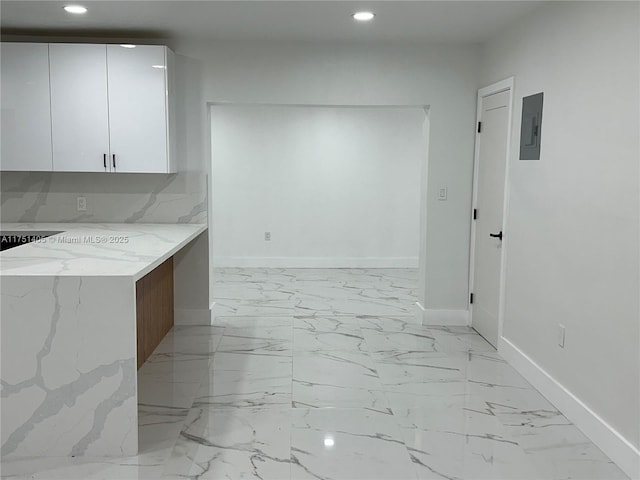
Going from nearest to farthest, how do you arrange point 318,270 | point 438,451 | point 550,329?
point 438,451 → point 550,329 → point 318,270

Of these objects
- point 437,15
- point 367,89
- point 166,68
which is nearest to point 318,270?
point 367,89

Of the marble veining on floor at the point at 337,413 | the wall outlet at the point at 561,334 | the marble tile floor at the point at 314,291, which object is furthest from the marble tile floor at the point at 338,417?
the marble tile floor at the point at 314,291

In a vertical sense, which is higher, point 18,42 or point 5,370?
point 18,42

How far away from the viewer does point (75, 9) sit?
3844 millimetres

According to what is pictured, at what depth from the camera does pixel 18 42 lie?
4.58m

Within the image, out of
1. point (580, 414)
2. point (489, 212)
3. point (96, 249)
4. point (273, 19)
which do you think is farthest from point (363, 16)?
point (580, 414)

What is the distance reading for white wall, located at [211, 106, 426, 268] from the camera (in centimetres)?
739

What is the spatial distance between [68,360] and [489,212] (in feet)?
10.5

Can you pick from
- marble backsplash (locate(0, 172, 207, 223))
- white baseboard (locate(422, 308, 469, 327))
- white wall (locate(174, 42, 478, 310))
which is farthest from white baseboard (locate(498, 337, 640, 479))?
marble backsplash (locate(0, 172, 207, 223))

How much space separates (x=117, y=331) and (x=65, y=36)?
3.02 metres

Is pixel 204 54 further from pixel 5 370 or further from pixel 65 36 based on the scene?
pixel 5 370

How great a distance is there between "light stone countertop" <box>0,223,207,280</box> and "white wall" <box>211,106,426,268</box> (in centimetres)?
271

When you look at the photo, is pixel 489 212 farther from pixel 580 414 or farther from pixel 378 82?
pixel 580 414

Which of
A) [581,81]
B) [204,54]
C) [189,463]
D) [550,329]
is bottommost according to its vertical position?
[189,463]
